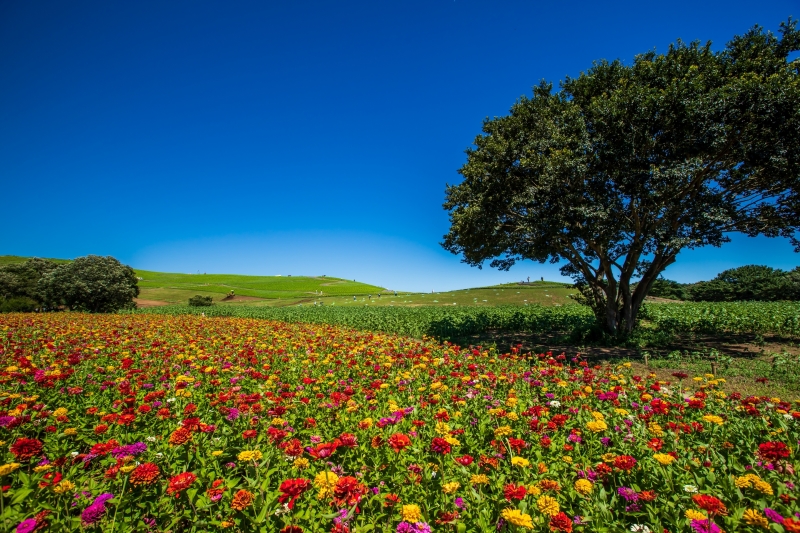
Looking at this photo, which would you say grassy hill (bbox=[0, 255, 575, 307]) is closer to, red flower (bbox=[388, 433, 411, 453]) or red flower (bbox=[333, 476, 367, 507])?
red flower (bbox=[388, 433, 411, 453])

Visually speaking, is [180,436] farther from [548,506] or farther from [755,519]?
[755,519]

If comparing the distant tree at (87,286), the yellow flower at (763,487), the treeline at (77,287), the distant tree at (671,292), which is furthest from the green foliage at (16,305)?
the distant tree at (671,292)

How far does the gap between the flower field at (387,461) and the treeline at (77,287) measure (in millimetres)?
40839

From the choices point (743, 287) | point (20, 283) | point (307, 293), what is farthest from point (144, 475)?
point (307, 293)

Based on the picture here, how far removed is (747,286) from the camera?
53.1 m

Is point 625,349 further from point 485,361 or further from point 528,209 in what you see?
point 485,361

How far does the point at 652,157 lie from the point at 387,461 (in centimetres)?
1421

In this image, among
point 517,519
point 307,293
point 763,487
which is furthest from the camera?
point 307,293

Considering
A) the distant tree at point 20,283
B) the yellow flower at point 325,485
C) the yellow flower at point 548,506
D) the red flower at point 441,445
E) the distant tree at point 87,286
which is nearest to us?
the yellow flower at point 548,506

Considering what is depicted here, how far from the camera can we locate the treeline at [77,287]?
36.1 m

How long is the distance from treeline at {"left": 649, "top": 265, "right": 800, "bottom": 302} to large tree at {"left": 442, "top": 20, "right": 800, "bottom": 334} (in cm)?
4105

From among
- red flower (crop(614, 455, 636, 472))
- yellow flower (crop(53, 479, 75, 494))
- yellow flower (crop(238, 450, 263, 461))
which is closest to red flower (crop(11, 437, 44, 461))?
yellow flower (crop(53, 479, 75, 494))

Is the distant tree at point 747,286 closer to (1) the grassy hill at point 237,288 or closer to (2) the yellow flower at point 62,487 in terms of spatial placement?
(1) the grassy hill at point 237,288

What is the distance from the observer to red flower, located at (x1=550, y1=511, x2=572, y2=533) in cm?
216
